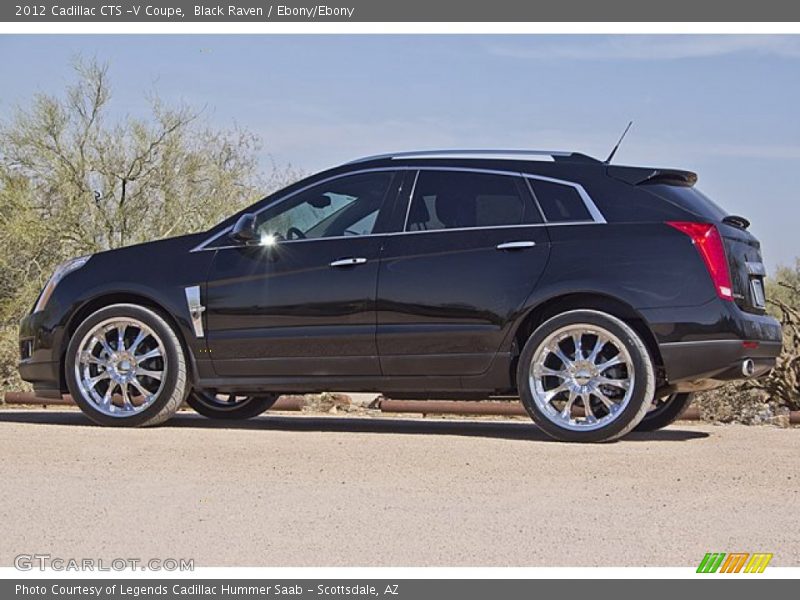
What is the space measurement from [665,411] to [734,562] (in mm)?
4584

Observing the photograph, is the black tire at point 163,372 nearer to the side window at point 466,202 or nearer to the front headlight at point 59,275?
the front headlight at point 59,275

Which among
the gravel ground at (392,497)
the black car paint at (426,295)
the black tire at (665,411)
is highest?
the black car paint at (426,295)

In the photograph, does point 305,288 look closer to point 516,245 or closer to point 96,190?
point 516,245

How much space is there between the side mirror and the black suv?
0.01m

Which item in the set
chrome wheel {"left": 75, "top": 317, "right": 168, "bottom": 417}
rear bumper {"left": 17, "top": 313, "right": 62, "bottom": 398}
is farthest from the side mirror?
rear bumper {"left": 17, "top": 313, "right": 62, "bottom": 398}

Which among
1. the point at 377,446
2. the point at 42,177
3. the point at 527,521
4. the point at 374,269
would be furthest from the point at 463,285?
the point at 42,177

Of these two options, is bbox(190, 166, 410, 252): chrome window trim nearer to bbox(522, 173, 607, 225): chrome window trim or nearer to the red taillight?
bbox(522, 173, 607, 225): chrome window trim

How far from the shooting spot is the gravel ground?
5.55 meters

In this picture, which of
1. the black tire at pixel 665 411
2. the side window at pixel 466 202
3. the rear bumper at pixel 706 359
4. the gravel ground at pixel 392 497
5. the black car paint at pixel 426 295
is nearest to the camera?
the gravel ground at pixel 392 497

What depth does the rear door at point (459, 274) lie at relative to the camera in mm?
8961

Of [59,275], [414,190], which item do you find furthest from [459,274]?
[59,275]

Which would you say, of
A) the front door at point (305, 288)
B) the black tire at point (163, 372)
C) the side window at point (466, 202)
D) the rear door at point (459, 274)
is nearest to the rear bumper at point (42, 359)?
the black tire at point (163, 372)

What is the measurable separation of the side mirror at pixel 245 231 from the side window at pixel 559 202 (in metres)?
1.97

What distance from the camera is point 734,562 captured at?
17.5 ft
